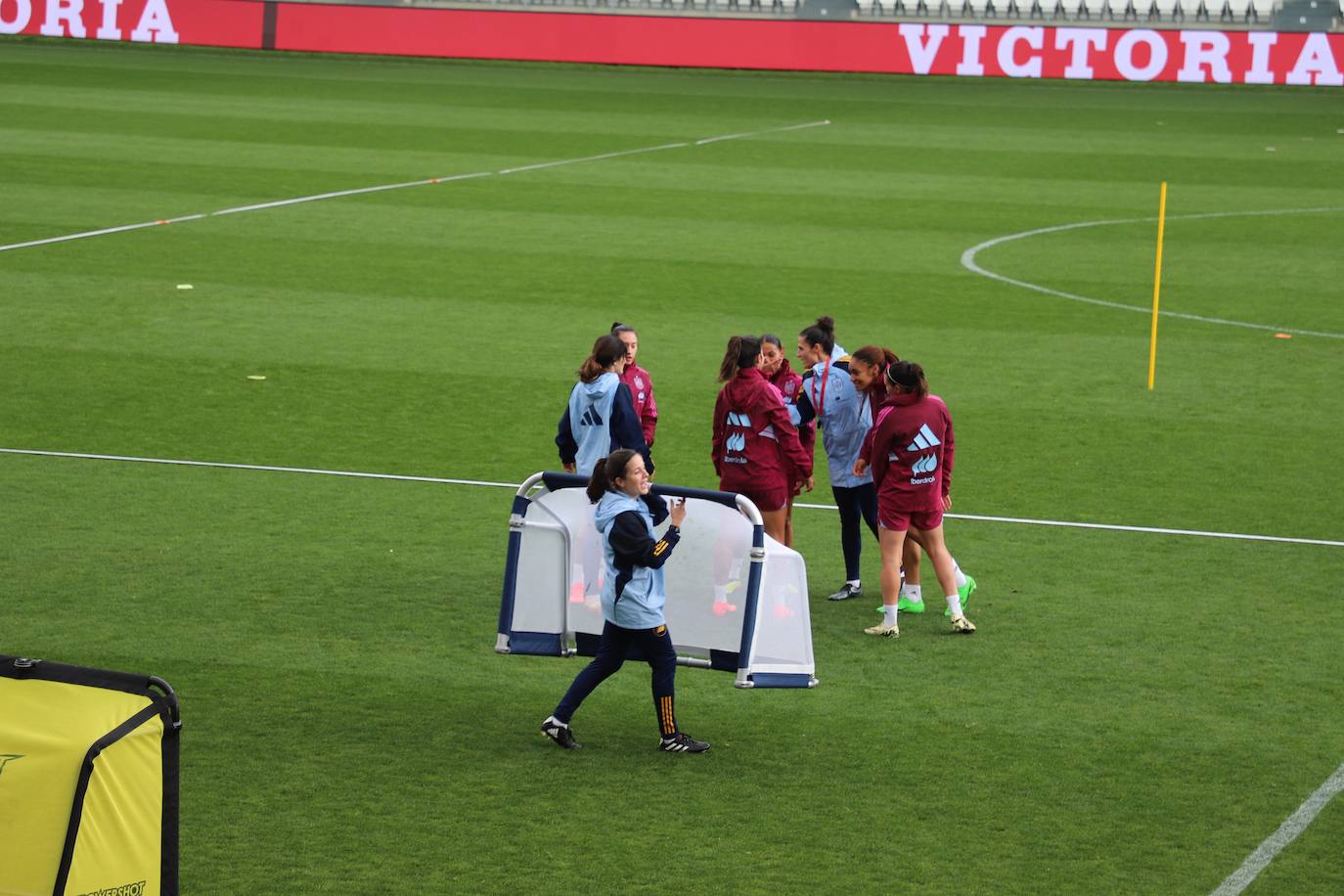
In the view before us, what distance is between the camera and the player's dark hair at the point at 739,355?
428 inches

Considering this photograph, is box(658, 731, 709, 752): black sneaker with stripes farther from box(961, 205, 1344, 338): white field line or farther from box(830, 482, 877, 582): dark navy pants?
box(961, 205, 1344, 338): white field line

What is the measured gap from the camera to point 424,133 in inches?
1336

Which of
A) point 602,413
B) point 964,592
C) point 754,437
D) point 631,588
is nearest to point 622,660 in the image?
point 631,588

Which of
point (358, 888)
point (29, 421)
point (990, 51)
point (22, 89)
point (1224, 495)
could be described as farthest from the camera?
point (990, 51)

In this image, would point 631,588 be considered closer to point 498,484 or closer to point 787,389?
point 787,389

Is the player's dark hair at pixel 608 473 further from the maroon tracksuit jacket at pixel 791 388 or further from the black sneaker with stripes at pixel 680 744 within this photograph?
the maroon tracksuit jacket at pixel 791 388

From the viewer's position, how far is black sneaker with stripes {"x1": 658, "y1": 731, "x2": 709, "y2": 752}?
8.91m

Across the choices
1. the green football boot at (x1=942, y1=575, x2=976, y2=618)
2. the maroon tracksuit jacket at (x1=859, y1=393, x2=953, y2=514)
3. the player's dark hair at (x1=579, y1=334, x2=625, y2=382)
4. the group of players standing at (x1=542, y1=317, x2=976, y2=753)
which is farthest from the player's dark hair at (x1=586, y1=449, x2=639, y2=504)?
the green football boot at (x1=942, y1=575, x2=976, y2=618)

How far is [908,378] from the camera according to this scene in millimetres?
10672

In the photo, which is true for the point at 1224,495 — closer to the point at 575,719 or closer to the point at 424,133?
the point at 575,719

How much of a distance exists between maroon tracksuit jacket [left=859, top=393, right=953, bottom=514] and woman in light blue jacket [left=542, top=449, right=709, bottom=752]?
7.02ft

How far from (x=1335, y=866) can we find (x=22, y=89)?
35261 millimetres

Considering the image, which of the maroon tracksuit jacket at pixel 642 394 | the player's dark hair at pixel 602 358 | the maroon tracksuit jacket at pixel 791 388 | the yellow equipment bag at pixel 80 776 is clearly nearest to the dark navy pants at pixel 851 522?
the maroon tracksuit jacket at pixel 791 388

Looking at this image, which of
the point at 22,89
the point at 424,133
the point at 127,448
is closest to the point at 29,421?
the point at 127,448
